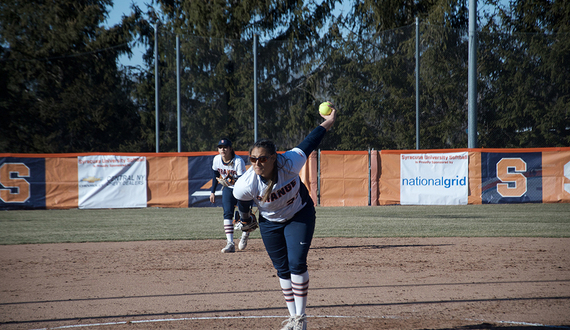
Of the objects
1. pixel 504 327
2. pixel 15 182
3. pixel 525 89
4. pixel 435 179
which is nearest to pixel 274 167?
pixel 504 327

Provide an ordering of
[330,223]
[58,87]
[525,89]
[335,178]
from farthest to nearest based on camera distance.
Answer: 1. [58,87]
2. [525,89]
3. [335,178]
4. [330,223]

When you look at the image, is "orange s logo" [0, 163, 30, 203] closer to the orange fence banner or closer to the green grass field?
the green grass field

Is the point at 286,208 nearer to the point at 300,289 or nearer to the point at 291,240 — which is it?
the point at 291,240

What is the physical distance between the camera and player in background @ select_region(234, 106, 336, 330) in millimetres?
4180

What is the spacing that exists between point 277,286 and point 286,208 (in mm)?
2192

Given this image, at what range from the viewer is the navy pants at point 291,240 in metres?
4.38

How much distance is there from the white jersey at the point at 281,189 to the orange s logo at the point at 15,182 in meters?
15.7

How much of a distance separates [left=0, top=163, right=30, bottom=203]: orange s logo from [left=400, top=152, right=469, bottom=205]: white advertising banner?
43.9 feet

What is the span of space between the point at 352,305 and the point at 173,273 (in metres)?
2.96

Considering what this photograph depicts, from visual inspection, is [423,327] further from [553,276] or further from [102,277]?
[102,277]

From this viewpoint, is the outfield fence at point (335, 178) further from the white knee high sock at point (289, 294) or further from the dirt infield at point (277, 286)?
the white knee high sock at point (289, 294)

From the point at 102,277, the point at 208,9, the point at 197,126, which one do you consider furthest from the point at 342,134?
the point at 102,277

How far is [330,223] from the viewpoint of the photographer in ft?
42.5

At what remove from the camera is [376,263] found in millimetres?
7715
